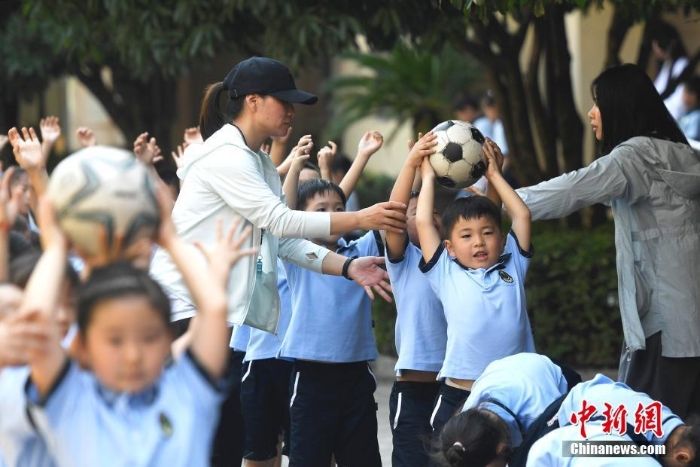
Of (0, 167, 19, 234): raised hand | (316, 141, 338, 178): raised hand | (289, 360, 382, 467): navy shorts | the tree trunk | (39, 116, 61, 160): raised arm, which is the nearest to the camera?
(0, 167, 19, 234): raised hand

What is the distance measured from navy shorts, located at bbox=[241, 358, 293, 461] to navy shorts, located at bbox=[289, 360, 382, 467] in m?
0.34

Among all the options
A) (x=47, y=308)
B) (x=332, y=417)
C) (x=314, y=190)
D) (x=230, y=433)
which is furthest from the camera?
(x=314, y=190)

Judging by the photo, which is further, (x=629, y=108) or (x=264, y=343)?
(x=264, y=343)

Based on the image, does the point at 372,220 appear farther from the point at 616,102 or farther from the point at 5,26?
the point at 5,26

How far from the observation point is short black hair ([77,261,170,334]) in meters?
2.88

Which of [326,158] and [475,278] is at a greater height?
[326,158]

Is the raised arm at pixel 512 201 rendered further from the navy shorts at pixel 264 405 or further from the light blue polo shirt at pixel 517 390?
the navy shorts at pixel 264 405

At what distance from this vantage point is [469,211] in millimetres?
5215

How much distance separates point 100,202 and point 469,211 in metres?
2.51

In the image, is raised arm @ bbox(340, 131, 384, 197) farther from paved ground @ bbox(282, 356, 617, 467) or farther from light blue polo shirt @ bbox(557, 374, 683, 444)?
paved ground @ bbox(282, 356, 617, 467)

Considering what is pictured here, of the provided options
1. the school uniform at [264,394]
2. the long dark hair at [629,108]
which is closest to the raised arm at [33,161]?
the school uniform at [264,394]

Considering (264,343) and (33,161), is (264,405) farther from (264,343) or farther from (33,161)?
(33,161)

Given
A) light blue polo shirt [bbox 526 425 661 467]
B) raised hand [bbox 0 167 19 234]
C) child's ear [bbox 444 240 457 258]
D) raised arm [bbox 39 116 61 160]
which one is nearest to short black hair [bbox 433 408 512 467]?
light blue polo shirt [bbox 526 425 661 467]

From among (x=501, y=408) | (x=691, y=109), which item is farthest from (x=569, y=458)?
(x=691, y=109)
